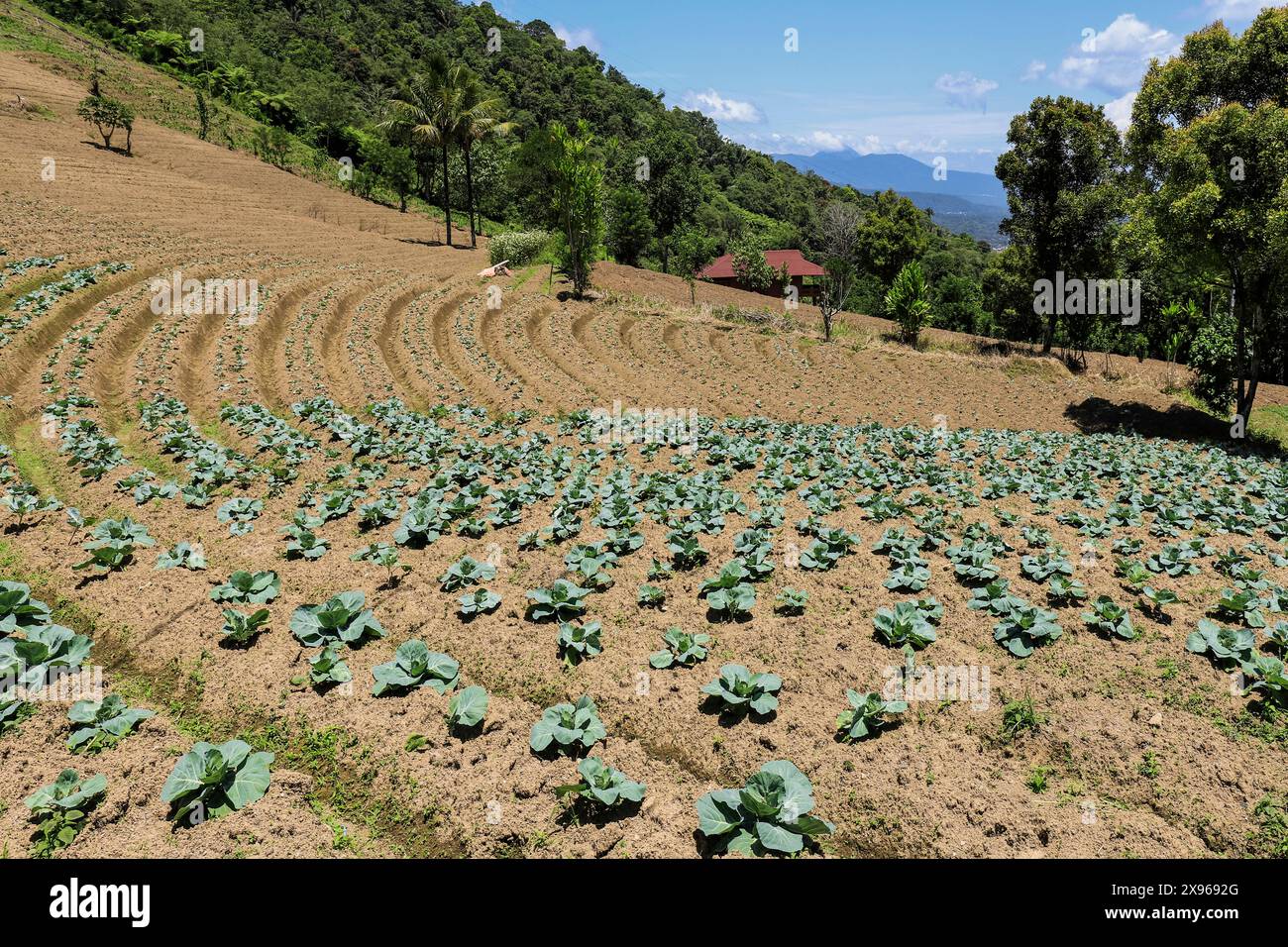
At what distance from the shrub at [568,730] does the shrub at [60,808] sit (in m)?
3.41

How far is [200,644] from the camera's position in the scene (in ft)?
23.7

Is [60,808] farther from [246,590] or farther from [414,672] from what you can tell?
[246,590]

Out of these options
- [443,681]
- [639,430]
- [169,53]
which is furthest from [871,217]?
[169,53]

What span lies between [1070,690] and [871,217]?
64.2 metres

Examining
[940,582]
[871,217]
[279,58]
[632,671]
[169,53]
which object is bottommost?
[632,671]

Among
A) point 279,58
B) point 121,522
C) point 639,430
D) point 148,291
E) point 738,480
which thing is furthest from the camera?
point 279,58

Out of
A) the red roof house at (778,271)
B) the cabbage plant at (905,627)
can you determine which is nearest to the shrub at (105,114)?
the red roof house at (778,271)

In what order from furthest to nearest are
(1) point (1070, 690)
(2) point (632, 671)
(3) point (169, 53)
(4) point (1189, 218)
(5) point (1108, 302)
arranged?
(3) point (169, 53), (5) point (1108, 302), (4) point (1189, 218), (2) point (632, 671), (1) point (1070, 690)

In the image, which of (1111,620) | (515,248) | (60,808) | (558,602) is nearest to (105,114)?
(515,248)

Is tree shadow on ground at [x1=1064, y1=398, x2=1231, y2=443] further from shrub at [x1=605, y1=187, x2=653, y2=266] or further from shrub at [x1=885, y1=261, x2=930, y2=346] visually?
shrub at [x1=605, y1=187, x2=653, y2=266]

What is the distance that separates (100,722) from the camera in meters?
5.63

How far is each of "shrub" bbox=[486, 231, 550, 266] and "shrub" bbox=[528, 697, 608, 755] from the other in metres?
40.6

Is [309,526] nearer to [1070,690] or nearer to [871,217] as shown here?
[1070,690]

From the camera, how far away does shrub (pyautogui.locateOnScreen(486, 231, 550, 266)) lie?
41.5 meters
